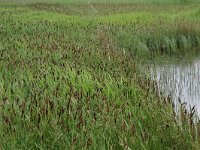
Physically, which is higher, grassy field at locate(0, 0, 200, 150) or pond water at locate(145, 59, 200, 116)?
grassy field at locate(0, 0, 200, 150)

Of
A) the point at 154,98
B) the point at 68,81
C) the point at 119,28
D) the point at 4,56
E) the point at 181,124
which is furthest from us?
the point at 119,28

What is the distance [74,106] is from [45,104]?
1.54 ft

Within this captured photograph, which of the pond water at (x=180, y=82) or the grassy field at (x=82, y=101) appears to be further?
the pond water at (x=180, y=82)

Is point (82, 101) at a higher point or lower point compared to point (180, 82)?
higher

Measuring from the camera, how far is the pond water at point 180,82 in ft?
23.1

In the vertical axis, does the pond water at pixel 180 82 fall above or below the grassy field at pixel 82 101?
below

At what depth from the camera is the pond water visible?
7.04 metres

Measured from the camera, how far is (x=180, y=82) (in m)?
8.95

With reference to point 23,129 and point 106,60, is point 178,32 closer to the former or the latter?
point 106,60

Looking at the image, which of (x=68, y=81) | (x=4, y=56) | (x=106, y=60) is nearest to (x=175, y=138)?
(x=68, y=81)

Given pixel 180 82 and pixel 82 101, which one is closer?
pixel 82 101

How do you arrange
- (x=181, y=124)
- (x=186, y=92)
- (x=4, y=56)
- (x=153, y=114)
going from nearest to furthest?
(x=181, y=124), (x=153, y=114), (x=4, y=56), (x=186, y=92)

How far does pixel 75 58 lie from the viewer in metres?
7.74

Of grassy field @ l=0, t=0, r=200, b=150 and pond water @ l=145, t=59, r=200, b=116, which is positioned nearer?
grassy field @ l=0, t=0, r=200, b=150
